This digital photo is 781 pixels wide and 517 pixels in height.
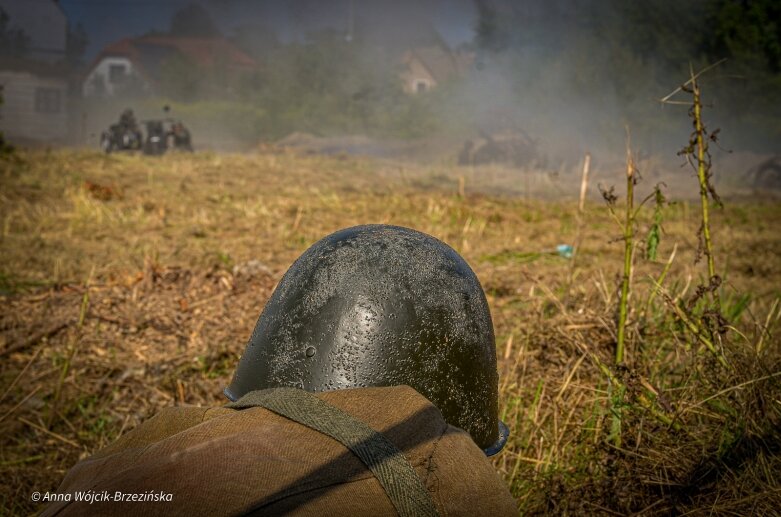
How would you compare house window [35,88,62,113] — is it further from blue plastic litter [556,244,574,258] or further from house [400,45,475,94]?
blue plastic litter [556,244,574,258]

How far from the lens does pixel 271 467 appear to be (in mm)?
1564

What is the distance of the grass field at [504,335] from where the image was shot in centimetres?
267

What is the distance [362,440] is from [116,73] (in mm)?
51580

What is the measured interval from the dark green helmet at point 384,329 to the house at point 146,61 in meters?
44.9

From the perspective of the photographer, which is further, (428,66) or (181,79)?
(428,66)

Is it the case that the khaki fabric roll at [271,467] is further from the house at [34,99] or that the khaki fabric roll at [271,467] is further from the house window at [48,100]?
the house window at [48,100]

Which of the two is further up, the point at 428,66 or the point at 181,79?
the point at 428,66

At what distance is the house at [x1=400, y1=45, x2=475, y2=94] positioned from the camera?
172ft

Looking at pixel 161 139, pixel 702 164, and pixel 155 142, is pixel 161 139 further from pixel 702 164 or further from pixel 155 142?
pixel 702 164

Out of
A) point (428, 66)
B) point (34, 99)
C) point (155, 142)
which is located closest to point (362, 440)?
point (155, 142)

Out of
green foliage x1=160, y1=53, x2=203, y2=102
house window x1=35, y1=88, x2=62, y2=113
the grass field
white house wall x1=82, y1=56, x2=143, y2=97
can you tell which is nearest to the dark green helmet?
the grass field

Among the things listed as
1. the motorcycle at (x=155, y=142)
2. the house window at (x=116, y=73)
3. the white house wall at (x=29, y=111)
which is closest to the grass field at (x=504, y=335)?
the motorcycle at (x=155, y=142)

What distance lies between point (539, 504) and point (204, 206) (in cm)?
750

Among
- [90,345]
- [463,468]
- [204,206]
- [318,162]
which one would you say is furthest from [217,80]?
[463,468]
